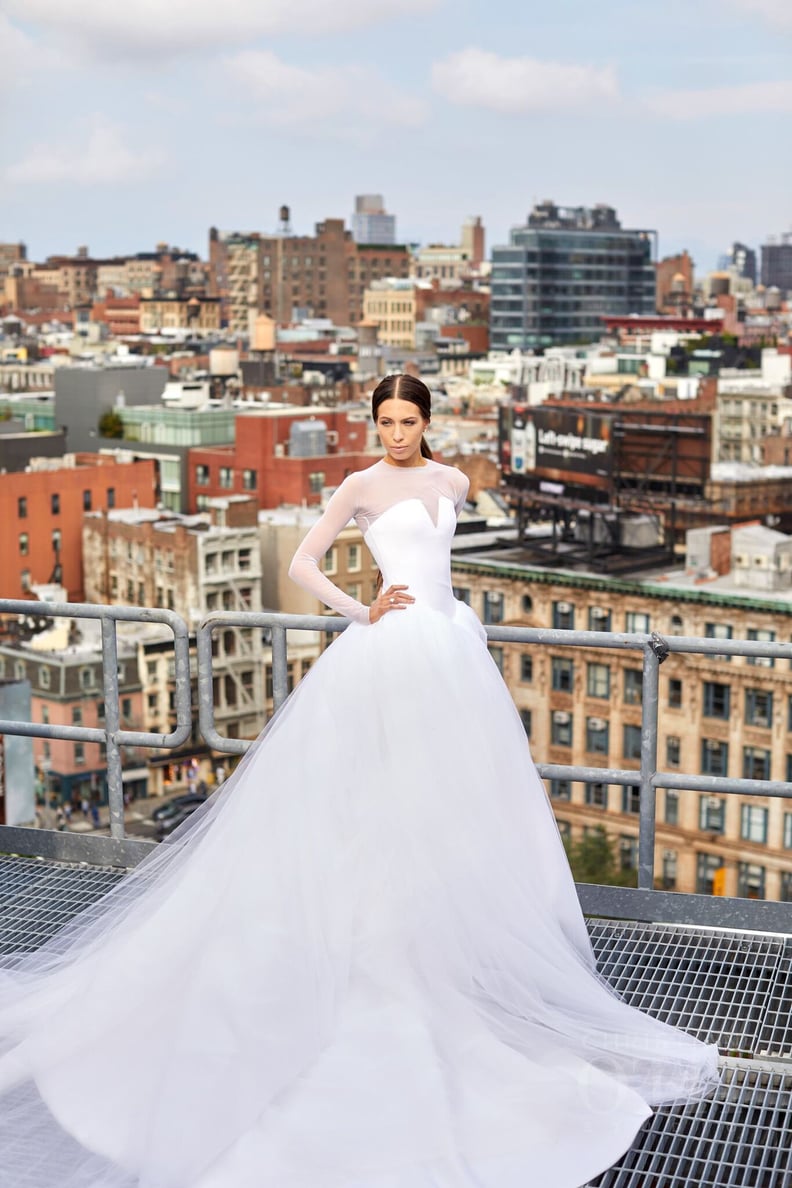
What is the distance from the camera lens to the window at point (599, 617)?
47.9 meters

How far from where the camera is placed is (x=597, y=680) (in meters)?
46.7

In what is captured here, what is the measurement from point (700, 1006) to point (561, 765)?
30.2 inches

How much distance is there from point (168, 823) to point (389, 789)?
130ft

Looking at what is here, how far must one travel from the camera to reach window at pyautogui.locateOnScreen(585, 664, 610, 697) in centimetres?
4647

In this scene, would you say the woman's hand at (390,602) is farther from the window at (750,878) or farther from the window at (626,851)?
the window at (626,851)

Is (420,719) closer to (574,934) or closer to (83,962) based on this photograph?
(574,934)

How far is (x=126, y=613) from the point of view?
4488mm

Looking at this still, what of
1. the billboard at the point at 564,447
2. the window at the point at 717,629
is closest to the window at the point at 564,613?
the window at the point at 717,629

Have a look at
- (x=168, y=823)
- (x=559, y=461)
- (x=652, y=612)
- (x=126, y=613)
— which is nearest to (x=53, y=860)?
(x=126, y=613)

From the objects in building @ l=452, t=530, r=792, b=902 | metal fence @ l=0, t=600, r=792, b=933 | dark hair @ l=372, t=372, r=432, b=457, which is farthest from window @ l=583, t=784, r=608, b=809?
dark hair @ l=372, t=372, r=432, b=457

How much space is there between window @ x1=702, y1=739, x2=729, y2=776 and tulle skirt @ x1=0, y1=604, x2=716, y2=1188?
135 feet

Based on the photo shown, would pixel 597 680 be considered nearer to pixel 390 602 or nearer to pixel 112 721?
pixel 112 721

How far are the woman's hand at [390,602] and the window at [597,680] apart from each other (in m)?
43.2

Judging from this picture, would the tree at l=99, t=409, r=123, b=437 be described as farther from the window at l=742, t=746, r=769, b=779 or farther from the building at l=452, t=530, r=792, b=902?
the window at l=742, t=746, r=769, b=779
